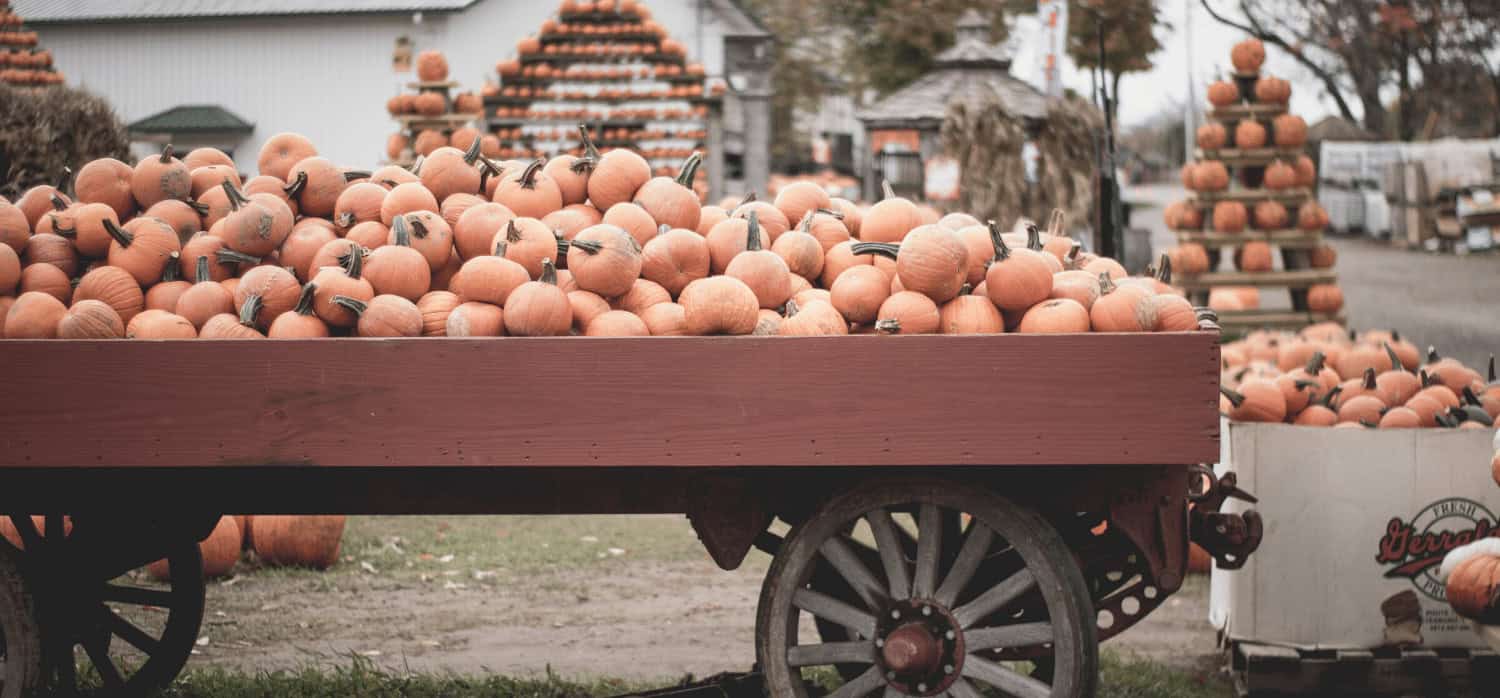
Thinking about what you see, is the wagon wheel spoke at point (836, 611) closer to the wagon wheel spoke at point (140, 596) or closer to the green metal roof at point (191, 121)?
the wagon wheel spoke at point (140, 596)

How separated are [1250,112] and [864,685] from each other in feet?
28.5

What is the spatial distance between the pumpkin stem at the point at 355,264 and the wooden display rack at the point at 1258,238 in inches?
346

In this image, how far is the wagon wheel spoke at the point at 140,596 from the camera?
447cm

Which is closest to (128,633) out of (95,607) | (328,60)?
(95,607)

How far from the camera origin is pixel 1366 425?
5.25m

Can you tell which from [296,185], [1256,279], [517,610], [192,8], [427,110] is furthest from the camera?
[192,8]

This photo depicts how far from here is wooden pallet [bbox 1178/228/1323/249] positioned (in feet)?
36.5

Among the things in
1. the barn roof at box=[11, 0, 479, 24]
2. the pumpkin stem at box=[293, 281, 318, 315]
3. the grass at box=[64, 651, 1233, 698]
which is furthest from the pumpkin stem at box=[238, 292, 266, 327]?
the barn roof at box=[11, 0, 479, 24]

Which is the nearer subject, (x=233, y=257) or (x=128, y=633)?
(x=233, y=257)

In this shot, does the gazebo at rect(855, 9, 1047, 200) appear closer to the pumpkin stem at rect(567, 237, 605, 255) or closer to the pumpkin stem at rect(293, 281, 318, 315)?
the pumpkin stem at rect(567, 237, 605, 255)

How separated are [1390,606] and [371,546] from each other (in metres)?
4.84

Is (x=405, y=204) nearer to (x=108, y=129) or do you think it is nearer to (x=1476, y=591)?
(x=1476, y=591)

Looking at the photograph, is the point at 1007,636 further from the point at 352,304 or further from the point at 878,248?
the point at 352,304

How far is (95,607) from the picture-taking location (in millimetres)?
4285
